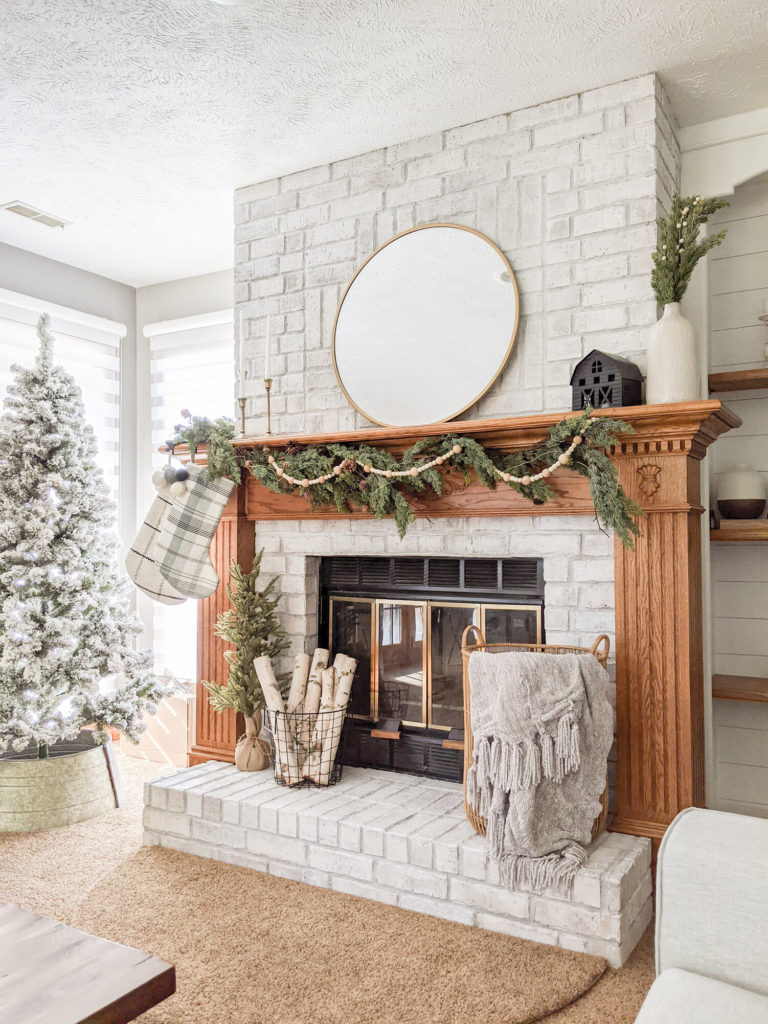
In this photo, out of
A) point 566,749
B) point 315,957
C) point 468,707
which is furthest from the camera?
point 468,707

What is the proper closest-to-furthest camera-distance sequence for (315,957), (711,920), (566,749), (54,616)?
1. (711,920)
2. (315,957)
3. (566,749)
4. (54,616)

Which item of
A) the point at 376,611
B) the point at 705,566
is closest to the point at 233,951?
the point at 376,611

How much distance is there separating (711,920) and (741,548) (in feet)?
6.14

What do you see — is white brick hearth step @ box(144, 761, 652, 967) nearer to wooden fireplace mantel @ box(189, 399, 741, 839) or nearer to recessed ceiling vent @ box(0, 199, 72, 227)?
wooden fireplace mantel @ box(189, 399, 741, 839)

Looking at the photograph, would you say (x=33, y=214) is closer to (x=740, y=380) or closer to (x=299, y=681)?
(x=299, y=681)

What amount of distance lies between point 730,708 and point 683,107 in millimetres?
2163

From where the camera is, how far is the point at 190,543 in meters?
2.95

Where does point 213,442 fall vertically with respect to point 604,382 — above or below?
below

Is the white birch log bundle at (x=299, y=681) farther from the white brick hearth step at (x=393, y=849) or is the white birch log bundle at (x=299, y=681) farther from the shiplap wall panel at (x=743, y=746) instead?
the shiplap wall panel at (x=743, y=746)

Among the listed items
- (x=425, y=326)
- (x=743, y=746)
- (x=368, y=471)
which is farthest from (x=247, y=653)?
(x=743, y=746)

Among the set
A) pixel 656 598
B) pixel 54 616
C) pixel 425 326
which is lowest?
pixel 54 616

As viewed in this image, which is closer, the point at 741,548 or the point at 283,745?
the point at 283,745

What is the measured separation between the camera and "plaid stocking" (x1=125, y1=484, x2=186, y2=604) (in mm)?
2957

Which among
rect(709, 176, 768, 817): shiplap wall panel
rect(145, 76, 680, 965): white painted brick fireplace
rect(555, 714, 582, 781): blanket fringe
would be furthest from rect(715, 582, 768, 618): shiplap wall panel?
rect(555, 714, 582, 781): blanket fringe
